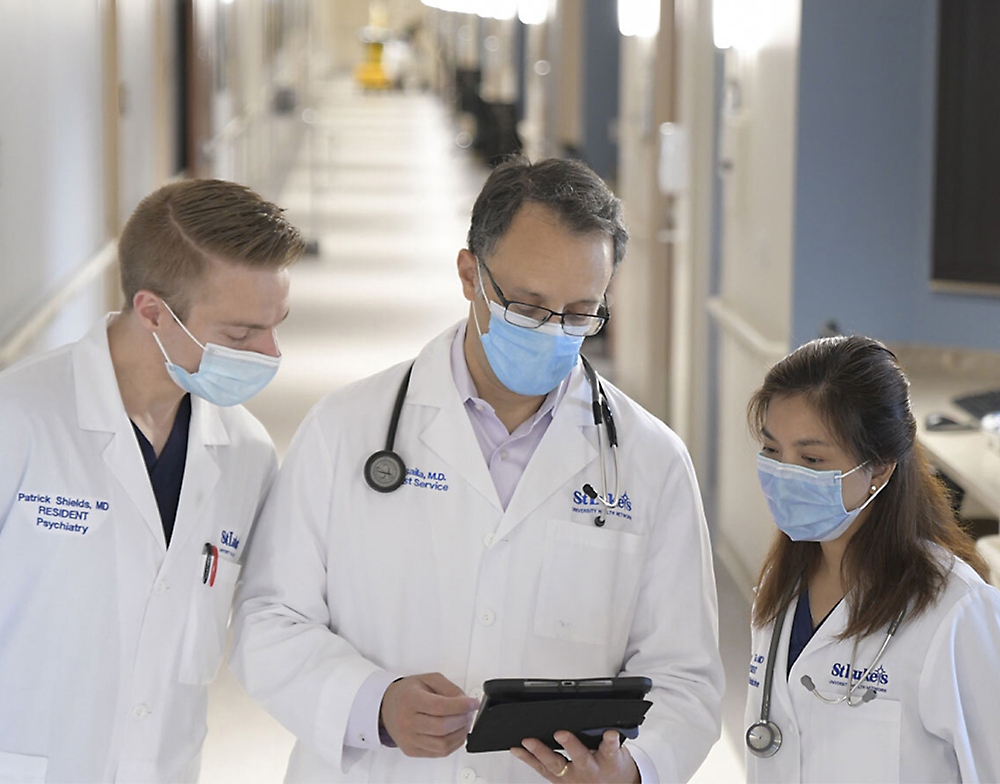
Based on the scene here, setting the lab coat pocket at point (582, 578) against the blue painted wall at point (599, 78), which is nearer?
the lab coat pocket at point (582, 578)

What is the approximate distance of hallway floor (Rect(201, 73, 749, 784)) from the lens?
382 centimetres

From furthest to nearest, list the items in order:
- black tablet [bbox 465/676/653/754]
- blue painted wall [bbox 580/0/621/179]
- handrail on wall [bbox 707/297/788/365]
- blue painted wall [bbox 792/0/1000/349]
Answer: blue painted wall [bbox 580/0/621/179] < handrail on wall [bbox 707/297/788/365] < blue painted wall [bbox 792/0/1000/349] < black tablet [bbox 465/676/653/754]

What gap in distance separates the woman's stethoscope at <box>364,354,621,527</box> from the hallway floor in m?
0.04

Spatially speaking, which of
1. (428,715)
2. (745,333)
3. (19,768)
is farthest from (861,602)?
(745,333)

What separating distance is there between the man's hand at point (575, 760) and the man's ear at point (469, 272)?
649 millimetres

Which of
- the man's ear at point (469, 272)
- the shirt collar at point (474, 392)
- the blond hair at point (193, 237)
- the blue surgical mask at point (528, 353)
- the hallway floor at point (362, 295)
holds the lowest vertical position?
the hallway floor at point (362, 295)

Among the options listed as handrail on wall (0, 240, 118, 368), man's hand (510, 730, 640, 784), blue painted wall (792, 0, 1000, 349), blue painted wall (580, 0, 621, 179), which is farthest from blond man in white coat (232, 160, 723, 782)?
blue painted wall (580, 0, 621, 179)

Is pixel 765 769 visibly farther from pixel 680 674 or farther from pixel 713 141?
pixel 713 141

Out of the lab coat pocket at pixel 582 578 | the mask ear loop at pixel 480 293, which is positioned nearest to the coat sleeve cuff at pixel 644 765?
the lab coat pocket at pixel 582 578

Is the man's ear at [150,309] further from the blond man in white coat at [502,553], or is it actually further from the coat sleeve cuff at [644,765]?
the coat sleeve cuff at [644,765]

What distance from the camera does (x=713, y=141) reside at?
18.7 ft

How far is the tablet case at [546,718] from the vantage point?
1.70 meters

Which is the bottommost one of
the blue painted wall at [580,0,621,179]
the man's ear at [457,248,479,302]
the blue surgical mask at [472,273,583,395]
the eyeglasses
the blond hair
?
the blue surgical mask at [472,273,583,395]

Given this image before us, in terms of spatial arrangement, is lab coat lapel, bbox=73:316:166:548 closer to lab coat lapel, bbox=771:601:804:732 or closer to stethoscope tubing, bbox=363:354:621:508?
stethoscope tubing, bbox=363:354:621:508
